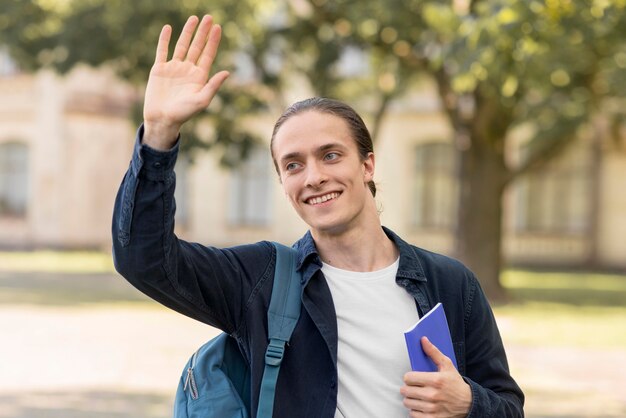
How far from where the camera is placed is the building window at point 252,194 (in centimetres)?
3584

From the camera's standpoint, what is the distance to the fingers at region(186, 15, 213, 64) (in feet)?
9.46

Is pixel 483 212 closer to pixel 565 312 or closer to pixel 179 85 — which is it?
pixel 565 312

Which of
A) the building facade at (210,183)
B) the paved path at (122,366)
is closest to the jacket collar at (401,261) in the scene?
the paved path at (122,366)

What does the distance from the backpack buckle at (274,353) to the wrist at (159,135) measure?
53 centimetres

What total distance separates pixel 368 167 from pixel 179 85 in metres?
0.64

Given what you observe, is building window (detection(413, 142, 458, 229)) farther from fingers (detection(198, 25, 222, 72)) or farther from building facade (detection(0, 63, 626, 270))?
fingers (detection(198, 25, 222, 72))

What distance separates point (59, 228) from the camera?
3556 cm

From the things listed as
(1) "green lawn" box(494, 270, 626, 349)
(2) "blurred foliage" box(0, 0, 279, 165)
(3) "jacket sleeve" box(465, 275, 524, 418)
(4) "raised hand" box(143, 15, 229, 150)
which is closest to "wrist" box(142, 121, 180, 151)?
(4) "raised hand" box(143, 15, 229, 150)

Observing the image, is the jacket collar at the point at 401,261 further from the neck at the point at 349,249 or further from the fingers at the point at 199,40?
the fingers at the point at 199,40

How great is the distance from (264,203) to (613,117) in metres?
12.4

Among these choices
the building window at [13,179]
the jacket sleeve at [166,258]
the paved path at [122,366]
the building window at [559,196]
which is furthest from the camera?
the building window at [13,179]

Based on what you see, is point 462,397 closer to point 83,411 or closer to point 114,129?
point 83,411

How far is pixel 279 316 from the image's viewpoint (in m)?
2.82

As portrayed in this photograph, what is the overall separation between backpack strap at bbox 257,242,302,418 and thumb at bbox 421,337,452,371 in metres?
0.32
